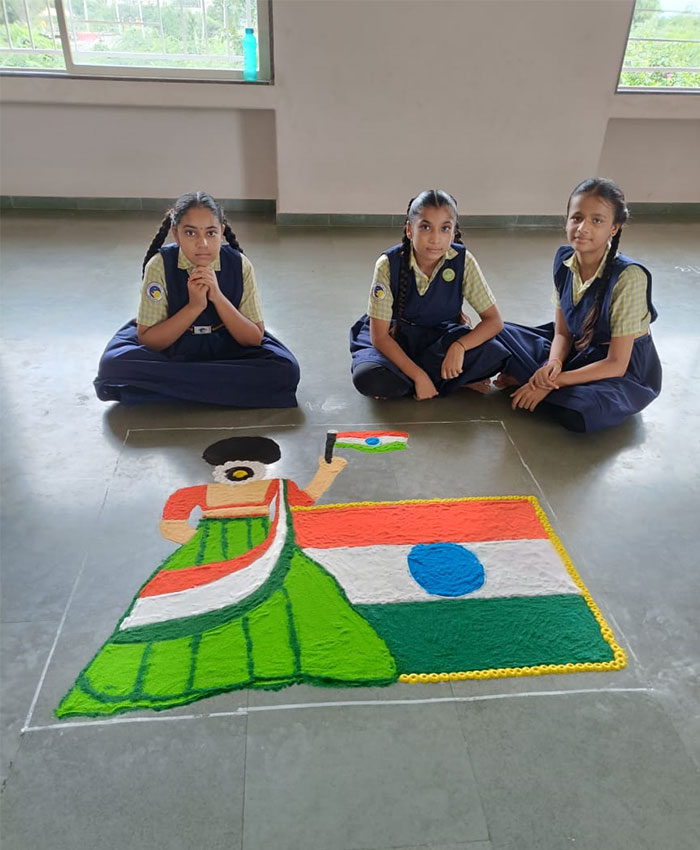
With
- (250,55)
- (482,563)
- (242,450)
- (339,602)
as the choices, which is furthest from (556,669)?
(250,55)

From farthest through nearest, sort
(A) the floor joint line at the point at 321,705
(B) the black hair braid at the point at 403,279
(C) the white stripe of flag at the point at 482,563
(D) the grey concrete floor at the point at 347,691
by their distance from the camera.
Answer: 1. (B) the black hair braid at the point at 403,279
2. (C) the white stripe of flag at the point at 482,563
3. (A) the floor joint line at the point at 321,705
4. (D) the grey concrete floor at the point at 347,691

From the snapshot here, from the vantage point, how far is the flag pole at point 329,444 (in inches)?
75.9

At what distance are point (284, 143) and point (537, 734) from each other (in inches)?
138

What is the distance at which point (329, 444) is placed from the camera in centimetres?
198

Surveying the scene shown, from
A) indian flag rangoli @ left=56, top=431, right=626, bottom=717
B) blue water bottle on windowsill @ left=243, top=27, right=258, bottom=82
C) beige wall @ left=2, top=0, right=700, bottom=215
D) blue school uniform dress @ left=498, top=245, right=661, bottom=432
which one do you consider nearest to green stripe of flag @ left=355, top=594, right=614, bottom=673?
indian flag rangoli @ left=56, top=431, right=626, bottom=717

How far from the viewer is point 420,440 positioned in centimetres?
205

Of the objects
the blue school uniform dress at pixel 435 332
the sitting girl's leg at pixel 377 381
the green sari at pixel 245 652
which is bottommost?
the green sari at pixel 245 652

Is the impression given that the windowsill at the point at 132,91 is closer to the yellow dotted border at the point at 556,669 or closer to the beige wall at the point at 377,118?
the beige wall at the point at 377,118

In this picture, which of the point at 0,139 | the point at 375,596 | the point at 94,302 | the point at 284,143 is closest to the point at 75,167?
the point at 0,139

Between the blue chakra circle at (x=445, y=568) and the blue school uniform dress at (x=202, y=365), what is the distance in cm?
80

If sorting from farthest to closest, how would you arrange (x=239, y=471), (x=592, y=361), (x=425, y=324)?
(x=425, y=324) → (x=592, y=361) → (x=239, y=471)

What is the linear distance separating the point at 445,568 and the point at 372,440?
0.57 m

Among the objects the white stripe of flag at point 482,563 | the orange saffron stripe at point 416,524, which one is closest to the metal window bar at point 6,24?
the orange saffron stripe at point 416,524

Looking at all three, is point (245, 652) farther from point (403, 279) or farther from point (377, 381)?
point (403, 279)
